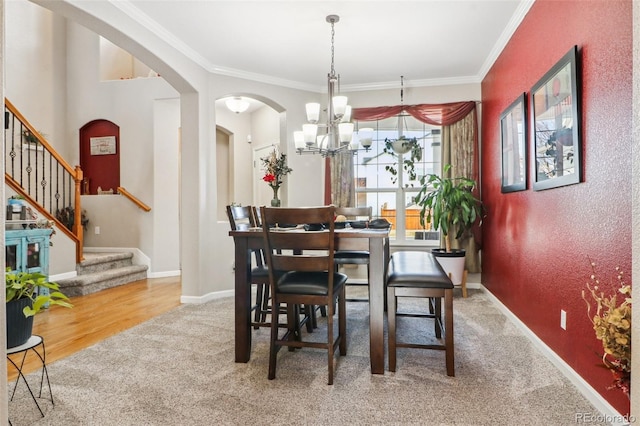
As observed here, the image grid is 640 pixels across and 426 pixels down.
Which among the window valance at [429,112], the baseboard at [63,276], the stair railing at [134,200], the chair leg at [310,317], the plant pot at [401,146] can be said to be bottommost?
the chair leg at [310,317]

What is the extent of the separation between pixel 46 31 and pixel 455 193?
6.60 metres

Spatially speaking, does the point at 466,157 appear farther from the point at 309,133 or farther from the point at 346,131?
the point at 309,133

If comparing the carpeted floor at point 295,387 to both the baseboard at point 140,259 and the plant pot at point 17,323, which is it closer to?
the plant pot at point 17,323

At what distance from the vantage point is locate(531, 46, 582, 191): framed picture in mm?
2133

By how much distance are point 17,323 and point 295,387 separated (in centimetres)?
140

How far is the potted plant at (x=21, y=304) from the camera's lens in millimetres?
1710

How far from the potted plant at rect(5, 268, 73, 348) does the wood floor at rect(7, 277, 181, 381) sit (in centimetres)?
80

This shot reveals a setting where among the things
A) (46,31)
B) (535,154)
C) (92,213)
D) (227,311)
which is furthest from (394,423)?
(46,31)

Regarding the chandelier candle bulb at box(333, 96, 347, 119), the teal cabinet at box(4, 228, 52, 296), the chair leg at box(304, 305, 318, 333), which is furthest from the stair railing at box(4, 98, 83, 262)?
the chandelier candle bulb at box(333, 96, 347, 119)

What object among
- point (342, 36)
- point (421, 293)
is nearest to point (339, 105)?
point (342, 36)

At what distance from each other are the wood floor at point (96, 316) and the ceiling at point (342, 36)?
266cm

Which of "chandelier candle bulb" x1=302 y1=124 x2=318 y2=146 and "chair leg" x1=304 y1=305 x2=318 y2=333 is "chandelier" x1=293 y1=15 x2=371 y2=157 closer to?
"chandelier candle bulb" x1=302 y1=124 x2=318 y2=146

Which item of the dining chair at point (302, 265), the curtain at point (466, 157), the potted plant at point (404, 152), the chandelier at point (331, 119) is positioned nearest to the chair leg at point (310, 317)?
the dining chair at point (302, 265)

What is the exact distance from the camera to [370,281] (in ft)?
7.82
